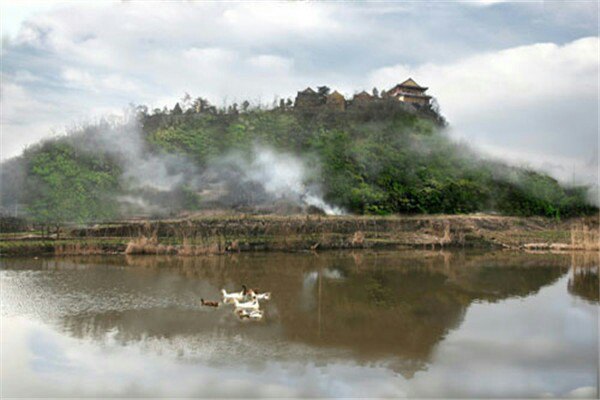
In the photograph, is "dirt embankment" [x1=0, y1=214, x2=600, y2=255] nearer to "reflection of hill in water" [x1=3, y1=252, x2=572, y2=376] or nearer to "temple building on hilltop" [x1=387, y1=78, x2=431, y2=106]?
"reflection of hill in water" [x1=3, y1=252, x2=572, y2=376]

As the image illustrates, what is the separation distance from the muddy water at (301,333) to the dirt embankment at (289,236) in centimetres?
315

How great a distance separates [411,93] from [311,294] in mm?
35746

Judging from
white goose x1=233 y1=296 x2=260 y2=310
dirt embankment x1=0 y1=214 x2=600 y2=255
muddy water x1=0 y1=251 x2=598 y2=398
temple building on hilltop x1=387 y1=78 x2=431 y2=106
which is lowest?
muddy water x1=0 y1=251 x2=598 y2=398

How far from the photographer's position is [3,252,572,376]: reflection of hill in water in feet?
42.7

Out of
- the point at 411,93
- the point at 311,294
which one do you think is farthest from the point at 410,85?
the point at 311,294

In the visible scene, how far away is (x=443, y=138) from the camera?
1745 inches

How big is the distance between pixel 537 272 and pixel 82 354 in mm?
17870

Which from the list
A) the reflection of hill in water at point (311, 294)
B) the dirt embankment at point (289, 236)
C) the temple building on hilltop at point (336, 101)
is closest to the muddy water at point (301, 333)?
the reflection of hill in water at point (311, 294)

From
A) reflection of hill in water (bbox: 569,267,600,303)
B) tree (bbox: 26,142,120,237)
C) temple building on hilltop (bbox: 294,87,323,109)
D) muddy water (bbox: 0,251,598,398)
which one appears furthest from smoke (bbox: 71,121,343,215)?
reflection of hill in water (bbox: 569,267,600,303)

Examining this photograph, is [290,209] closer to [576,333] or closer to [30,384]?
[576,333]

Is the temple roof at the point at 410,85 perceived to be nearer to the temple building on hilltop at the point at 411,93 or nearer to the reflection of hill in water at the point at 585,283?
the temple building on hilltop at the point at 411,93

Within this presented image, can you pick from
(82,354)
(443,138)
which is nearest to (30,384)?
(82,354)

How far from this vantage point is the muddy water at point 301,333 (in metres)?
10.2

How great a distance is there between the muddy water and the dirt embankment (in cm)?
315
